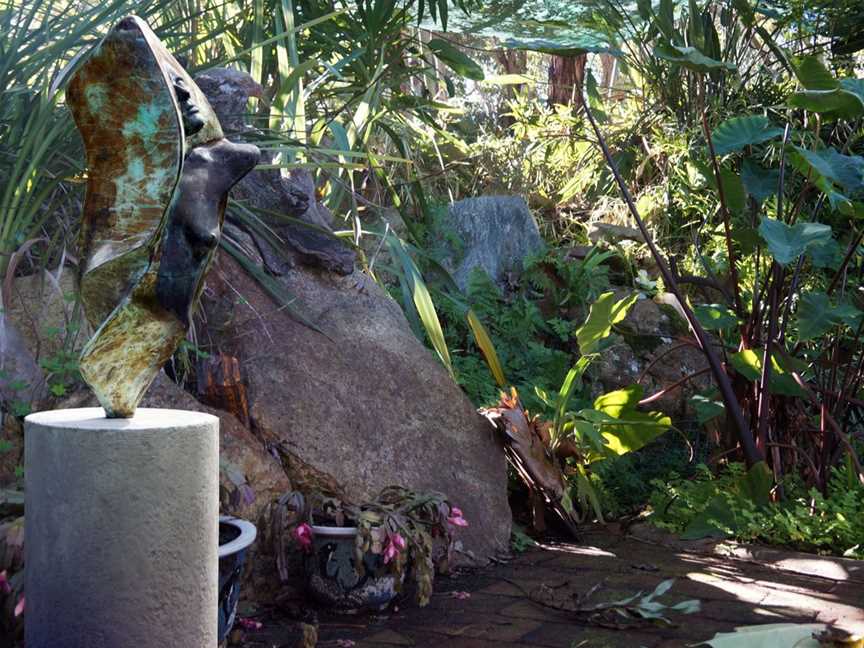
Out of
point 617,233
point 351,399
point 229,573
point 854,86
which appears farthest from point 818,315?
point 229,573

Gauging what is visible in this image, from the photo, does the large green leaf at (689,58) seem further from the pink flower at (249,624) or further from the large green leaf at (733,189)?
the pink flower at (249,624)

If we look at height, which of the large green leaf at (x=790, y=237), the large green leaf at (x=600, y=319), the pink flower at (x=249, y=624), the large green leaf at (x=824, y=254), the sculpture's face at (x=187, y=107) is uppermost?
the sculpture's face at (x=187, y=107)

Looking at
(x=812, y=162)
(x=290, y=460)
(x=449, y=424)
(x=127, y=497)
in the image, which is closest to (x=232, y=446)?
(x=290, y=460)

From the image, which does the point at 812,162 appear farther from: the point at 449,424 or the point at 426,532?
the point at 426,532

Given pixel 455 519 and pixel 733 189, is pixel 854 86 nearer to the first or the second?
pixel 733 189

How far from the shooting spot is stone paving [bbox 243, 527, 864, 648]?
10.9 feet

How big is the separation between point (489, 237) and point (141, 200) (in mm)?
5106

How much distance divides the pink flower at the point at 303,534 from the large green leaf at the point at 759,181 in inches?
113

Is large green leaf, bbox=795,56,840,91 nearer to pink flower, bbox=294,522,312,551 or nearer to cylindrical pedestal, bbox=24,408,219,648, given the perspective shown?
pink flower, bbox=294,522,312,551

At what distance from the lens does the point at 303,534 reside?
11.3 feet

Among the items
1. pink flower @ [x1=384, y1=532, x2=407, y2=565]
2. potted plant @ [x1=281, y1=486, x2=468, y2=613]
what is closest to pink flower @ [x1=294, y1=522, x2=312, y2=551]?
potted plant @ [x1=281, y1=486, x2=468, y2=613]

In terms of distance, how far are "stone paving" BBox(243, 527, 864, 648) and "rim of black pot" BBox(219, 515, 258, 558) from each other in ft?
1.29

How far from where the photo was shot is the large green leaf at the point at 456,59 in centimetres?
649

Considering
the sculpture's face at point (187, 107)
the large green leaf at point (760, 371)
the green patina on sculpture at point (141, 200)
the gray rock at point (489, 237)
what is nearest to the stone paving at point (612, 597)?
the large green leaf at point (760, 371)
